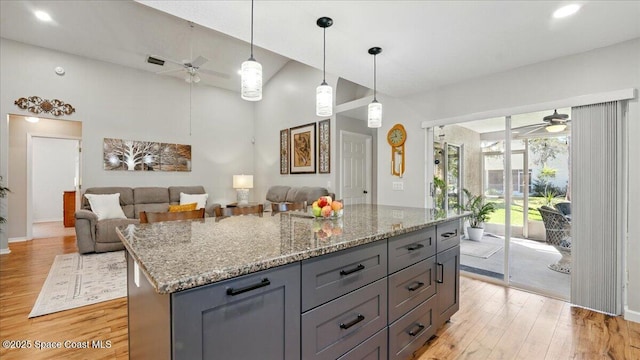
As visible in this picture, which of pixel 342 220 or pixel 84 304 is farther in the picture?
pixel 84 304

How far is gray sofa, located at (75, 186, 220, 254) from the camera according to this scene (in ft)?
13.9

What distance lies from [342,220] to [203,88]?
5.73 m

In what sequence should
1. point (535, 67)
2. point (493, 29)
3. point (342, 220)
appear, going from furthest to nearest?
point (535, 67)
point (493, 29)
point (342, 220)

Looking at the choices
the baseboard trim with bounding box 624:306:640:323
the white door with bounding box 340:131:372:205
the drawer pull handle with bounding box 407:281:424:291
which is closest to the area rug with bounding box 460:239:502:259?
the baseboard trim with bounding box 624:306:640:323

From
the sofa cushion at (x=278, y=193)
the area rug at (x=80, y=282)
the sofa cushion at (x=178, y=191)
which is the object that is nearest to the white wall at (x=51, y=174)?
the sofa cushion at (x=178, y=191)

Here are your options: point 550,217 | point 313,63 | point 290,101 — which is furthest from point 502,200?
point 290,101

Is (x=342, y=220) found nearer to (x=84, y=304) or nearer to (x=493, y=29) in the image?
(x=493, y=29)

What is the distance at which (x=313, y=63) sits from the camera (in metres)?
2.93

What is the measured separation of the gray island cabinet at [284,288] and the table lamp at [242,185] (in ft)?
15.2

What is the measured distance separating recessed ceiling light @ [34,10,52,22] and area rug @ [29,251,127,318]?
3571 mm

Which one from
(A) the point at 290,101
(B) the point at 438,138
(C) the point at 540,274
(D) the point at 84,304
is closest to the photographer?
(D) the point at 84,304

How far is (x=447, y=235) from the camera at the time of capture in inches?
83.4

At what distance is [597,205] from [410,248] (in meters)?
2.19

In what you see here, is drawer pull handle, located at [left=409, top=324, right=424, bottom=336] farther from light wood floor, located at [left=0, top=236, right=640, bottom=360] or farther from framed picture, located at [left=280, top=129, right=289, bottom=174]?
framed picture, located at [left=280, top=129, right=289, bottom=174]
